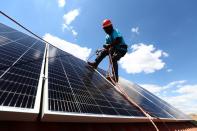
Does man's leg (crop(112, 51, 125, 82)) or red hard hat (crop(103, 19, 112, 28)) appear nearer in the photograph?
man's leg (crop(112, 51, 125, 82))

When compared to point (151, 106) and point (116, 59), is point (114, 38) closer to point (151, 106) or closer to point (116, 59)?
point (116, 59)

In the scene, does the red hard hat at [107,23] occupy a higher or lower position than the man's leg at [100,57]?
higher

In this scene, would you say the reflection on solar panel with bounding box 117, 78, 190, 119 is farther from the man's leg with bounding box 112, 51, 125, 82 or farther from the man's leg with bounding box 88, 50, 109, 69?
the man's leg with bounding box 88, 50, 109, 69

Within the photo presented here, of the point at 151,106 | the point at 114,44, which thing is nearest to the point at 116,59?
the point at 114,44

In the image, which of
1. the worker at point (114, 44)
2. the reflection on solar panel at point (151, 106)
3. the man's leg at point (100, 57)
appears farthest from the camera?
the man's leg at point (100, 57)

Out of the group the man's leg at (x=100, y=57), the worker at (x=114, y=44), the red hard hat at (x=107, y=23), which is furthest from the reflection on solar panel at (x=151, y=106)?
the red hard hat at (x=107, y=23)

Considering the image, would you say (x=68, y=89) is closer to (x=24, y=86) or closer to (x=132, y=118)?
(x=24, y=86)

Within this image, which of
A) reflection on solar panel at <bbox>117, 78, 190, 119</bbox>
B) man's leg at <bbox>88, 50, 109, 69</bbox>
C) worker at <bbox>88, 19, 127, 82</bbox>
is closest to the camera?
reflection on solar panel at <bbox>117, 78, 190, 119</bbox>

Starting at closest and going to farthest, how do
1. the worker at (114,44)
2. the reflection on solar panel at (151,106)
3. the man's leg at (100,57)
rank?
the reflection on solar panel at (151,106) < the worker at (114,44) < the man's leg at (100,57)

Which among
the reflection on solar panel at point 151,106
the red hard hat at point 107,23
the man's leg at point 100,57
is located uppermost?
the red hard hat at point 107,23

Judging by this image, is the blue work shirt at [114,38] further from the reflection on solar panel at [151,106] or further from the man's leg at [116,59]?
the reflection on solar panel at [151,106]

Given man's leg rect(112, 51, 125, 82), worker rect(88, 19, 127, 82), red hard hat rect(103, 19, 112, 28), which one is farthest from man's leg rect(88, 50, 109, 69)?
red hard hat rect(103, 19, 112, 28)

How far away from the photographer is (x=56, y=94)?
3.72m

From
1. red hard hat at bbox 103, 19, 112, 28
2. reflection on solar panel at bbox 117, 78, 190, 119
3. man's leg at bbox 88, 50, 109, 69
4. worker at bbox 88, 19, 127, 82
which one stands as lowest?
reflection on solar panel at bbox 117, 78, 190, 119
